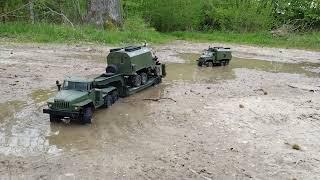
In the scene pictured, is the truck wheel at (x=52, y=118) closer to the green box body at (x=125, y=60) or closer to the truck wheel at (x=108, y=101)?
the truck wheel at (x=108, y=101)

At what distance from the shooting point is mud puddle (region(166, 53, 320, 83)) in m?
17.4

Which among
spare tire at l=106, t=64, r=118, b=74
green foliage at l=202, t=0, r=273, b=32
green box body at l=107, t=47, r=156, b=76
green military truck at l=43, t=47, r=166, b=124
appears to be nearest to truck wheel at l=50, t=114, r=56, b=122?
green military truck at l=43, t=47, r=166, b=124

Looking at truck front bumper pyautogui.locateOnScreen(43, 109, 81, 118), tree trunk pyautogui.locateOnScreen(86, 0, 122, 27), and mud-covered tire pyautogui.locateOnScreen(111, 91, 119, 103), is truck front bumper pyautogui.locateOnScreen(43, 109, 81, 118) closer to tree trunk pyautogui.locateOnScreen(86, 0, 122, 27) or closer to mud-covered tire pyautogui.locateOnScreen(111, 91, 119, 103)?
mud-covered tire pyautogui.locateOnScreen(111, 91, 119, 103)

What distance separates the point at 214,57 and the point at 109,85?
7737 millimetres

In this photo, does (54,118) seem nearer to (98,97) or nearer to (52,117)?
(52,117)

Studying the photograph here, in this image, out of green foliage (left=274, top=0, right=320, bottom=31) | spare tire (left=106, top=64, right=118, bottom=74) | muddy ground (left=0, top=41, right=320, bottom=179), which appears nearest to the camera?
muddy ground (left=0, top=41, right=320, bottom=179)

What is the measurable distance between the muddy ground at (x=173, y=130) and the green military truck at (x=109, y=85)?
0.95 feet

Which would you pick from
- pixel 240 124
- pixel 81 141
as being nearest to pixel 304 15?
pixel 240 124

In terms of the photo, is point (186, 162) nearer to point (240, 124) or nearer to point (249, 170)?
point (249, 170)

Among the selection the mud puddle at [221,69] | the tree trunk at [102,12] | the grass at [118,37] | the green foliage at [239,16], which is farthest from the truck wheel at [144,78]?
the green foliage at [239,16]

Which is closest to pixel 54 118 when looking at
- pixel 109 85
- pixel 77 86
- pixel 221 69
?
pixel 77 86

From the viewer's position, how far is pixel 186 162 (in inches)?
347

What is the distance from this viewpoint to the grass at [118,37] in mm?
24334

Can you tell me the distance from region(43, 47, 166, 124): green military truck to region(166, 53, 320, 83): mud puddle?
155cm
